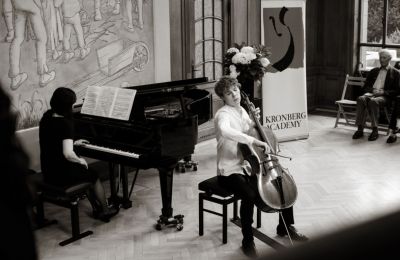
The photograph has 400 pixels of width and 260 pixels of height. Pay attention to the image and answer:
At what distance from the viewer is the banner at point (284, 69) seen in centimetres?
805

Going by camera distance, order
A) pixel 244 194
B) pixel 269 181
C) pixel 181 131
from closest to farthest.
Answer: pixel 269 181 → pixel 244 194 → pixel 181 131

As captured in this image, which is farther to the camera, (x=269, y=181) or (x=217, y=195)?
(x=217, y=195)

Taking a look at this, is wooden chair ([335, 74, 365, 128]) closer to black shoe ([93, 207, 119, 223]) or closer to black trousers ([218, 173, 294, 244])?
black shoe ([93, 207, 119, 223])

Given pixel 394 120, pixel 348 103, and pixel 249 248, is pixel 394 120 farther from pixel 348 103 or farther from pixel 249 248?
pixel 249 248

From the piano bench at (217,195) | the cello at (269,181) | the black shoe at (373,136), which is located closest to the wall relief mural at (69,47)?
→ the piano bench at (217,195)

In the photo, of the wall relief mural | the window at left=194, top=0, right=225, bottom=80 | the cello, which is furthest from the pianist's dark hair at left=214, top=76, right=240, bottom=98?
the window at left=194, top=0, right=225, bottom=80

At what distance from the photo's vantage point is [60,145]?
464 cm

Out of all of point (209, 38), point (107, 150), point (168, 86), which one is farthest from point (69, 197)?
point (209, 38)

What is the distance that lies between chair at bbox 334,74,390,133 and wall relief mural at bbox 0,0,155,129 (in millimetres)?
3411

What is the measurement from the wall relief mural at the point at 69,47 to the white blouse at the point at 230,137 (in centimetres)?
217

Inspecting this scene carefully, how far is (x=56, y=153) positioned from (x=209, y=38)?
3.99 m

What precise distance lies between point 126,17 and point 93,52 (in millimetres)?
666

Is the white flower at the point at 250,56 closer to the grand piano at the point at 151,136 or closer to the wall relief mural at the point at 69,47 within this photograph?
the wall relief mural at the point at 69,47

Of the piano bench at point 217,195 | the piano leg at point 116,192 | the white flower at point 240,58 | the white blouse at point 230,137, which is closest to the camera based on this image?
the white blouse at point 230,137
